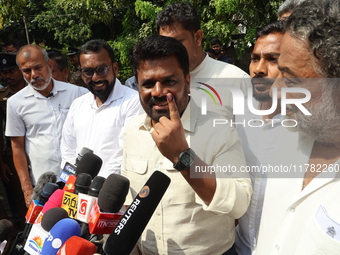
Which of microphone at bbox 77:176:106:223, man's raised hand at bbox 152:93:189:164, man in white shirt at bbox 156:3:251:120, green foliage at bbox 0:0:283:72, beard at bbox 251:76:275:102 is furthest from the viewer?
green foliage at bbox 0:0:283:72

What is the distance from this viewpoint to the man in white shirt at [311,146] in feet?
4.01

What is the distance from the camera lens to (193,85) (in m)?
2.87

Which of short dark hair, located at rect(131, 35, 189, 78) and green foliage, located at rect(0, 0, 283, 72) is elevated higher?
short dark hair, located at rect(131, 35, 189, 78)

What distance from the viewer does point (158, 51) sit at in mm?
1874

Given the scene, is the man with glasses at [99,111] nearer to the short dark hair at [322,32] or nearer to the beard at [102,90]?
the beard at [102,90]

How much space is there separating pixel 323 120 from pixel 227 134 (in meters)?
0.56

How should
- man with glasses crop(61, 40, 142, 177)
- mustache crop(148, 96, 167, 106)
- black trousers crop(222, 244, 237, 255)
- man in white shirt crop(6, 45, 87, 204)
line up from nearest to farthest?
mustache crop(148, 96, 167, 106)
black trousers crop(222, 244, 237, 255)
man with glasses crop(61, 40, 142, 177)
man in white shirt crop(6, 45, 87, 204)

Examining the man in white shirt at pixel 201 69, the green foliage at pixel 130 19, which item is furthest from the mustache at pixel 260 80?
the green foliage at pixel 130 19

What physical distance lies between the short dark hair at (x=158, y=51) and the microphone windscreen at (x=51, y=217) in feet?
2.65

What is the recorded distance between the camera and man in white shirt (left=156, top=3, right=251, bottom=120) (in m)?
2.69

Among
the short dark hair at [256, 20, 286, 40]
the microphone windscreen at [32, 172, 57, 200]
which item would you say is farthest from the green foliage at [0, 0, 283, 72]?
the microphone windscreen at [32, 172, 57, 200]

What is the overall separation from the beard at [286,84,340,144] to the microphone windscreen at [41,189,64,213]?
1.23 meters

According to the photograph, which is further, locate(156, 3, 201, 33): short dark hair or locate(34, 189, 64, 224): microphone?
locate(156, 3, 201, 33): short dark hair

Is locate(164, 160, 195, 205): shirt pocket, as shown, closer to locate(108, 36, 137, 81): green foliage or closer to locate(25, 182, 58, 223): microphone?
Answer: locate(25, 182, 58, 223): microphone
